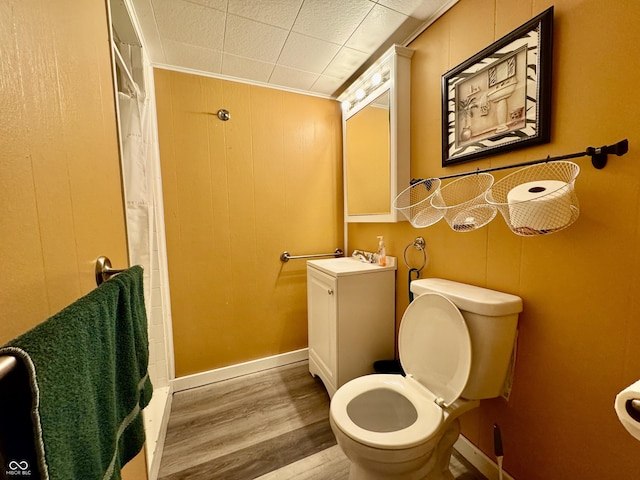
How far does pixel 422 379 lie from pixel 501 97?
1277 millimetres

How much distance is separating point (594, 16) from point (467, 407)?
1451 mm

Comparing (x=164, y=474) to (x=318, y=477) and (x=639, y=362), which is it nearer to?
(x=318, y=477)

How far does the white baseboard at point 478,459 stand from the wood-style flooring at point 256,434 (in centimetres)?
3

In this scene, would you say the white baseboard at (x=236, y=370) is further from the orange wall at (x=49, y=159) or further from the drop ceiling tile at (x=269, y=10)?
the drop ceiling tile at (x=269, y=10)

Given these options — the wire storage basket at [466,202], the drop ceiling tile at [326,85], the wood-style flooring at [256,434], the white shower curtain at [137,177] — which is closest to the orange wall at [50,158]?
the white shower curtain at [137,177]

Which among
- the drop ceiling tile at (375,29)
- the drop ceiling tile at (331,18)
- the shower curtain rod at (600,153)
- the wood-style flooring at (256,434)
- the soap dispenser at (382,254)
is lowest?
the wood-style flooring at (256,434)

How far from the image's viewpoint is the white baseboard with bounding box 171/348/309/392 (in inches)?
74.7

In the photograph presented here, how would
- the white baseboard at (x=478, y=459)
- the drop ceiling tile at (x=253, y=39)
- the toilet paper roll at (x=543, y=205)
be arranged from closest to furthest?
the toilet paper roll at (x=543, y=205) → the white baseboard at (x=478, y=459) → the drop ceiling tile at (x=253, y=39)

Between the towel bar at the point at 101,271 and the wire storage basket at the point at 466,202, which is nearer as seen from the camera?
the towel bar at the point at 101,271

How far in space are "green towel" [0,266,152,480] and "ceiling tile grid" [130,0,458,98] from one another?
1.45 m

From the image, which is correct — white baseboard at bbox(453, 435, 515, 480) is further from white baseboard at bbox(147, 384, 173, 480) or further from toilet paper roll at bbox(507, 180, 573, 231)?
white baseboard at bbox(147, 384, 173, 480)

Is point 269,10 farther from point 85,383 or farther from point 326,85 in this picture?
point 85,383

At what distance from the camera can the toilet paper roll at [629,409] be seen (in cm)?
43

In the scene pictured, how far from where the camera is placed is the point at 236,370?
2037 mm
